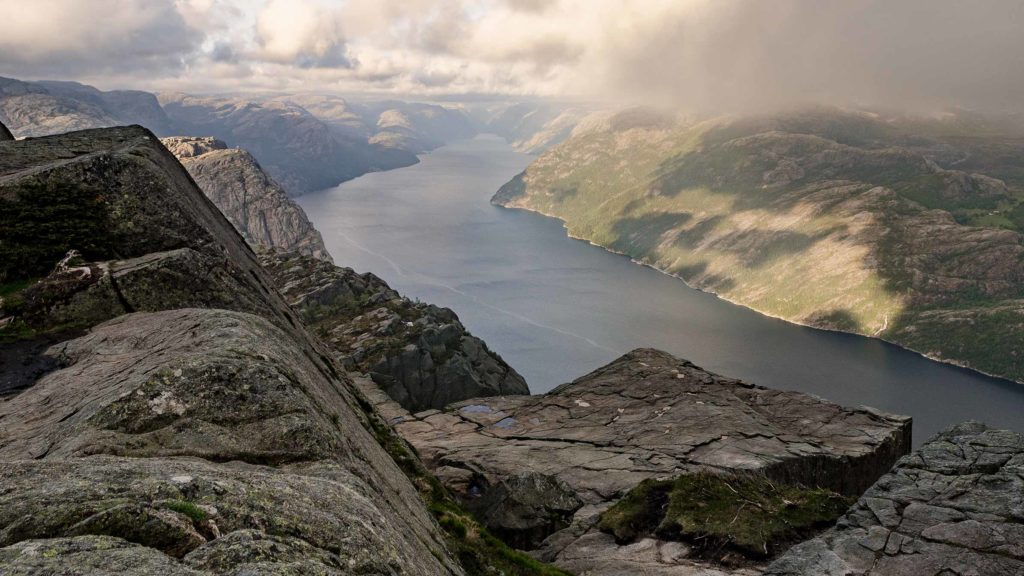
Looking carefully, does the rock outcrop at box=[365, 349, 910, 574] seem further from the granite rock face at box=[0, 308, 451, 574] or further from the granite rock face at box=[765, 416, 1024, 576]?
the granite rock face at box=[0, 308, 451, 574]

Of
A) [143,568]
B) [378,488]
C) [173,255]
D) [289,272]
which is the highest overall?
[173,255]

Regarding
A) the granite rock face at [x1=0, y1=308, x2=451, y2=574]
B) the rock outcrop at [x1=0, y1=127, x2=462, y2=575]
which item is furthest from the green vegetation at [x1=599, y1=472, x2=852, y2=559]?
the granite rock face at [x1=0, y1=308, x2=451, y2=574]

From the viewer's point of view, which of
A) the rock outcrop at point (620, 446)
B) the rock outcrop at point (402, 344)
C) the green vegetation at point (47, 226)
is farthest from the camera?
the rock outcrop at point (402, 344)

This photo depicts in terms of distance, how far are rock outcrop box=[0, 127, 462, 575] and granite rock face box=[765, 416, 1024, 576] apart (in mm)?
15989

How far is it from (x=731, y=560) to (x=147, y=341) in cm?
2428

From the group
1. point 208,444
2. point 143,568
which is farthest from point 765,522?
point 143,568

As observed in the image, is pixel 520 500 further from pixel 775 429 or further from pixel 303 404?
pixel 775 429

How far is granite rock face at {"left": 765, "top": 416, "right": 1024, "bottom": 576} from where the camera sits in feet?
67.4

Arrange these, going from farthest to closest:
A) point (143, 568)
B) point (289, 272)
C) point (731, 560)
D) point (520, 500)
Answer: point (289, 272), point (520, 500), point (731, 560), point (143, 568)

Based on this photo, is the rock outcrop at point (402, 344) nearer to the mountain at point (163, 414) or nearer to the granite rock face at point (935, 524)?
the mountain at point (163, 414)

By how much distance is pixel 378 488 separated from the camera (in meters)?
15.3

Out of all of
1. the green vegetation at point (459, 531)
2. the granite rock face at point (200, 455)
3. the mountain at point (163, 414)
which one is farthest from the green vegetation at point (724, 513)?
the granite rock face at point (200, 455)

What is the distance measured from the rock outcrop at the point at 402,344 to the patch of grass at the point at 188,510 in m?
51.8

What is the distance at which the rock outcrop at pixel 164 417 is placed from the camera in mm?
8391
